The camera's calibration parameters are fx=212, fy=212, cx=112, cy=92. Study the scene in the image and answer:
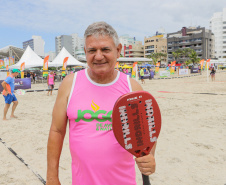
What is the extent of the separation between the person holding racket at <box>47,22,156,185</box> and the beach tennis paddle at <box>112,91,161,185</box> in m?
0.13

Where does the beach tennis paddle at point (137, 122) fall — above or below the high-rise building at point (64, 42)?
below

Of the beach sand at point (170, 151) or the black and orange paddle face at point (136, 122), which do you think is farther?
the beach sand at point (170, 151)

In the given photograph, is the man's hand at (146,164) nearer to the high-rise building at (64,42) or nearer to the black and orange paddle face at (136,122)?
the black and orange paddle face at (136,122)

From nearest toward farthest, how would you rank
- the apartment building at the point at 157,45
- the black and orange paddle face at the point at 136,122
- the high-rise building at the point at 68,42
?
1. the black and orange paddle face at the point at 136,122
2. the apartment building at the point at 157,45
3. the high-rise building at the point at 68,42

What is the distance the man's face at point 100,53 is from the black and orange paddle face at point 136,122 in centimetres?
28

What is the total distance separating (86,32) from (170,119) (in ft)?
19.6

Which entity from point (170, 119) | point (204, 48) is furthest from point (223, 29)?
point (170, 119)

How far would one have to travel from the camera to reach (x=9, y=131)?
19.3 ft

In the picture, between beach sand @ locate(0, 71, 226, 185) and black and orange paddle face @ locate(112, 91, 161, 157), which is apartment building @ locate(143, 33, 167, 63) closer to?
beach sand @ locate(0, 71, 226, 185)

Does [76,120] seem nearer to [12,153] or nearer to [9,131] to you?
[12,153]

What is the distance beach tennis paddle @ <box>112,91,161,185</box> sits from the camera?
1092 millimetres

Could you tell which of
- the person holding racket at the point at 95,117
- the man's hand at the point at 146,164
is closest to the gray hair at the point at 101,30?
the person holding racket at the point at 95,117

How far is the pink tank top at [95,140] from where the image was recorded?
1234 millimetres

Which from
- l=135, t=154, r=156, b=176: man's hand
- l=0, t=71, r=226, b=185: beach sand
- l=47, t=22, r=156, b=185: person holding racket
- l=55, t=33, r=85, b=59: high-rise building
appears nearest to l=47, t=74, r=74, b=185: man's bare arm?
l=47, t=22, r=156, b=185: person holding racket
